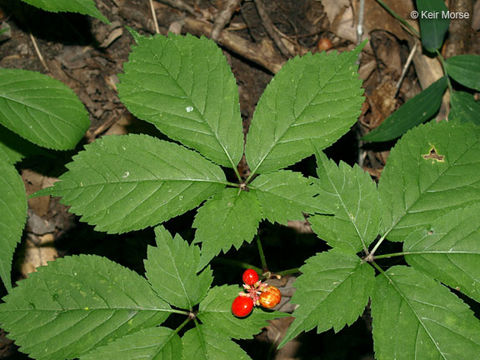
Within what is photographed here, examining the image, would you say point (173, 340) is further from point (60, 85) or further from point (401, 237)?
point (60, 85)

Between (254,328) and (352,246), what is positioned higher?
(352,246)

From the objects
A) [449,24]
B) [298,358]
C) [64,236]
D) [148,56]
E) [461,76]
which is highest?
[148,56]

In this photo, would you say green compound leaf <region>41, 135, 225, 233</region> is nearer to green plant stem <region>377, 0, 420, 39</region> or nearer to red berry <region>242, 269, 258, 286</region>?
red berry <region>242, 269, 258, 286</region>

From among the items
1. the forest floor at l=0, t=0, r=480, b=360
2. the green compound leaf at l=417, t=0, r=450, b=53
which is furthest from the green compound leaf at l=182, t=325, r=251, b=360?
the green compound leaf at l=417, t=0, r=450, b=53

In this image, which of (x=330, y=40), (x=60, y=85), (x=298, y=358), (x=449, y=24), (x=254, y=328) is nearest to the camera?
(x=254, y=328)

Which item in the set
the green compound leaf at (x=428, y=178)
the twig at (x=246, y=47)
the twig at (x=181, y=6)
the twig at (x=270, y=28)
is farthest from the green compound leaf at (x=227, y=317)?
the twig at (x=181, y=6)

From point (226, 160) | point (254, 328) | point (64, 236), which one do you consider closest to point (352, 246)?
point (254, 328)

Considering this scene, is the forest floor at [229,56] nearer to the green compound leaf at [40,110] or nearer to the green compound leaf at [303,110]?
the green compound leaf at [40,110]
